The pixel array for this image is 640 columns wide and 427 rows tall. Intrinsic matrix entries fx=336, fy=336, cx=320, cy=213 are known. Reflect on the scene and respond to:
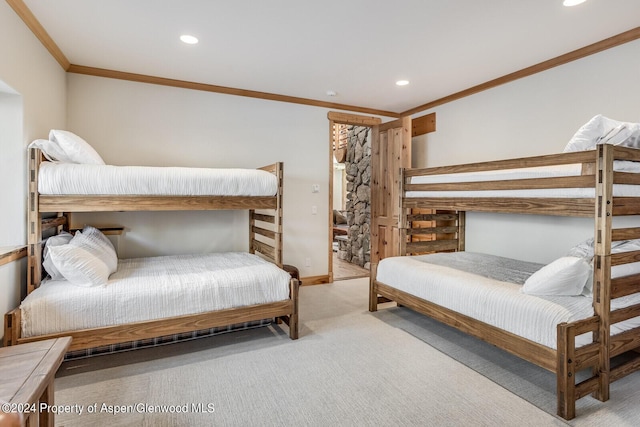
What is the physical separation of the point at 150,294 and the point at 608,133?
3.05m

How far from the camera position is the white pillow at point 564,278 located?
1.92 m

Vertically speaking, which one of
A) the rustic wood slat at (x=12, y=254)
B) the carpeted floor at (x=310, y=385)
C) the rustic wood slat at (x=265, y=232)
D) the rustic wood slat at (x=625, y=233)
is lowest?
the carpeted floor at (x=310, y=385)

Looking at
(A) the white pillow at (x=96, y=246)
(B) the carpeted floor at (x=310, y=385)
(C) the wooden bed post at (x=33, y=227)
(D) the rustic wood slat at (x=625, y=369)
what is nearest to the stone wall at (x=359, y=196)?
(B) the carpeted floor at (x=310, y=385)

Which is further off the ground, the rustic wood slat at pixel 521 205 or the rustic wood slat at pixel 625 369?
the rustic wood slat at pixel 521 205

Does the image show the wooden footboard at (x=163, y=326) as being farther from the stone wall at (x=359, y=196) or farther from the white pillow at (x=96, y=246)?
the stone wall at (x=359, y=196)

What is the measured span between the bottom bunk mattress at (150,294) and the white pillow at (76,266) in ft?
0.15

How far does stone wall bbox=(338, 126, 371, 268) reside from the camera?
5.69 m

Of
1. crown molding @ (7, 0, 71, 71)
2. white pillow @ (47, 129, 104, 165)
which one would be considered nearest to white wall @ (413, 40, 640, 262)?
white pillow @ (47, 129, 104, 165)

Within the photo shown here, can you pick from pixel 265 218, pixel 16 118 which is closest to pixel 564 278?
pixel 265 218

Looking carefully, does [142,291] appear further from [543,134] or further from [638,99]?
[638,99]

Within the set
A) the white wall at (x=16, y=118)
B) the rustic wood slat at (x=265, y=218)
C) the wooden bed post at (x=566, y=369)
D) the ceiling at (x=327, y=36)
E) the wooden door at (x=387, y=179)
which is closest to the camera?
the wooden bed post at (x=566, y=369)

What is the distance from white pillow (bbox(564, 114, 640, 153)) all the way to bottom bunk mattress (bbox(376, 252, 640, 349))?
932mm

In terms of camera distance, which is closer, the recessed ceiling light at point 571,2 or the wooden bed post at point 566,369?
the wooden bed post at point 566,369

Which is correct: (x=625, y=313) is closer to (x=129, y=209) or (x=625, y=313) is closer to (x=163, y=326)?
(x=163, y=326)
